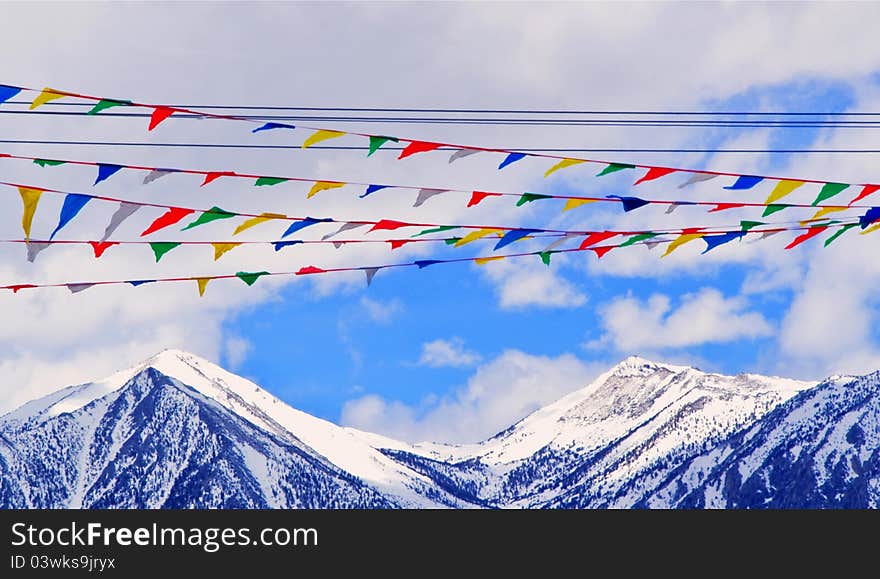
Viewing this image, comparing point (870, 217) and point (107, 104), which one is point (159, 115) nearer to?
point (107, 104)

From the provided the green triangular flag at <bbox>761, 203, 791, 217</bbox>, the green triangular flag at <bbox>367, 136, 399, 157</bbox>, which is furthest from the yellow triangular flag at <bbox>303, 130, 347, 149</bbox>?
the green triangular flag at <bbox>761, 203, 791, 217</bbox>

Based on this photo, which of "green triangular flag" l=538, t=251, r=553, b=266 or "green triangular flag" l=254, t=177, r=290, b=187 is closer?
"green triangular flag" l=254, t=177, r=290, b=187

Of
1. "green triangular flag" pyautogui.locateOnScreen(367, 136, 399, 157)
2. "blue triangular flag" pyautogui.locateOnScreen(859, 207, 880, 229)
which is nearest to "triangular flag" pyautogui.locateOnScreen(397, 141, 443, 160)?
"green triangular flag" pyautogui.locateOnScreen(367, 136, 399, 157)

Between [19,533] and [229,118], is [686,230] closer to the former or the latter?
[229,118]

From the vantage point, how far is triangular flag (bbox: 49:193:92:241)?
13.3 metres

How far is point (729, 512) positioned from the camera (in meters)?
15.7

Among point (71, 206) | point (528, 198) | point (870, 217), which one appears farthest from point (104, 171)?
point (870, 217)

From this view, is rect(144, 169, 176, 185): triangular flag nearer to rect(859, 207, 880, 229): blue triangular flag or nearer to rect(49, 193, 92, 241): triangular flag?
rect(49, 193, 92, 241): triangular flag

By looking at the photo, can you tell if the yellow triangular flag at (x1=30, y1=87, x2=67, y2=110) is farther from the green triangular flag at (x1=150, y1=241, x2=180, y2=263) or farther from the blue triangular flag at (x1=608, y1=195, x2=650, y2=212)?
the blue triangular flag at (x1=608, y1=195, x2=650, y2=212)

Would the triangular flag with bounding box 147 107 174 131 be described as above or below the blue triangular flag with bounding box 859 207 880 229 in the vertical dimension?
above

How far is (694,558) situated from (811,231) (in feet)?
14.2

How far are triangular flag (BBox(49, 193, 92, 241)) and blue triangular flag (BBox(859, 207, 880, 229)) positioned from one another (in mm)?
9048

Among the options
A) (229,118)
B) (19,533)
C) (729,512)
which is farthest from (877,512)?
(19,533)

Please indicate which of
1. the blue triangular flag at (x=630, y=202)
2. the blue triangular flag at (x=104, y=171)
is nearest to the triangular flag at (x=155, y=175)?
the blue triangular flag at (x=104, y=171)
